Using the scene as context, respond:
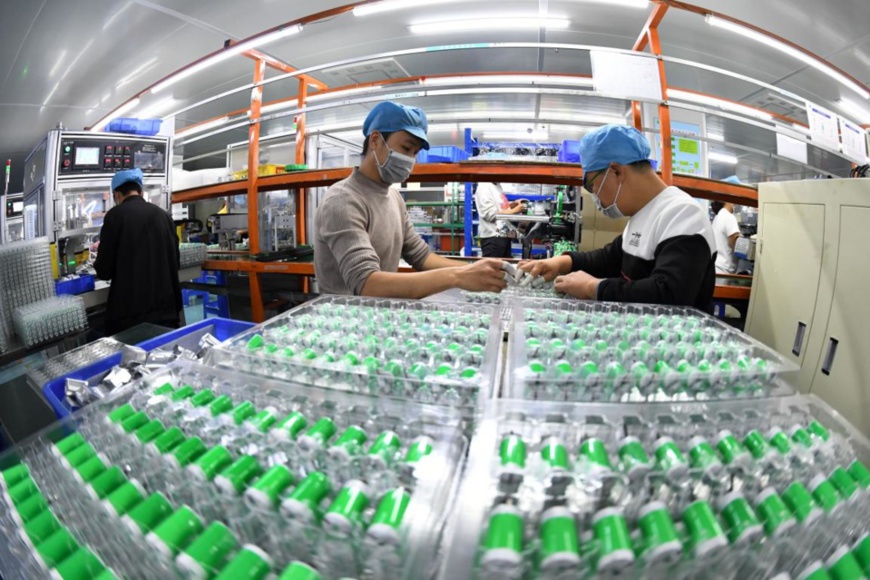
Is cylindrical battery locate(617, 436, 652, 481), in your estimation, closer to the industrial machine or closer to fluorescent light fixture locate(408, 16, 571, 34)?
the industrial machine

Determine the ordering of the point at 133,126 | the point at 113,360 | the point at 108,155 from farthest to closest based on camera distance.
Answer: the point at 133,126, the point at 108,155, the point at 113,360

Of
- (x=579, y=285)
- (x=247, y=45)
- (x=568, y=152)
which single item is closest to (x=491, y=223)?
(x=568, y=152)

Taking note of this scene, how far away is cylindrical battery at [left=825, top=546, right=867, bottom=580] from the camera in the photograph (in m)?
0.39

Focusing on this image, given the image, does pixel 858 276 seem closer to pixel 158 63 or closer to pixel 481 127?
pixel 158 63

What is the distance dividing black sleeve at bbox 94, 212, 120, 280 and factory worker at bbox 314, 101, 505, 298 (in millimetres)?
1933

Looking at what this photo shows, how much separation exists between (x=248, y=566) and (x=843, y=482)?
0.72 meters

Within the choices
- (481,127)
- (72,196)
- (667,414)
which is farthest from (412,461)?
(481,127)

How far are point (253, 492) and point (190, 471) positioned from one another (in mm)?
127

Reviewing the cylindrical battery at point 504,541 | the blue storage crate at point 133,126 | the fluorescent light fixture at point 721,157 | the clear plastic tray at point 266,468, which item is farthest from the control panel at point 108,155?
the fluorescent light fixture at point 721,157

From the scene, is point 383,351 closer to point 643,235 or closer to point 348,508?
point 348,508

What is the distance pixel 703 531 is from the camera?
1.25 feet

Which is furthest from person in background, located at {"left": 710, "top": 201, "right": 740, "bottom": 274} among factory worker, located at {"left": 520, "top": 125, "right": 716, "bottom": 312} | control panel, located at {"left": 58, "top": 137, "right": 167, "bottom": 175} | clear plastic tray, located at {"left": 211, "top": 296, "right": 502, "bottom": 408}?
control panel, located at {"left": 58, "top": 137, "right": 167, "bottom": 175}

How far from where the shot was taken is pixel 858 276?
1582mm

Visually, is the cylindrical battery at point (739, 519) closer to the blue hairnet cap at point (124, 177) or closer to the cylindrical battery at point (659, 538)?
the cylindrical battery at point (659, 538)
